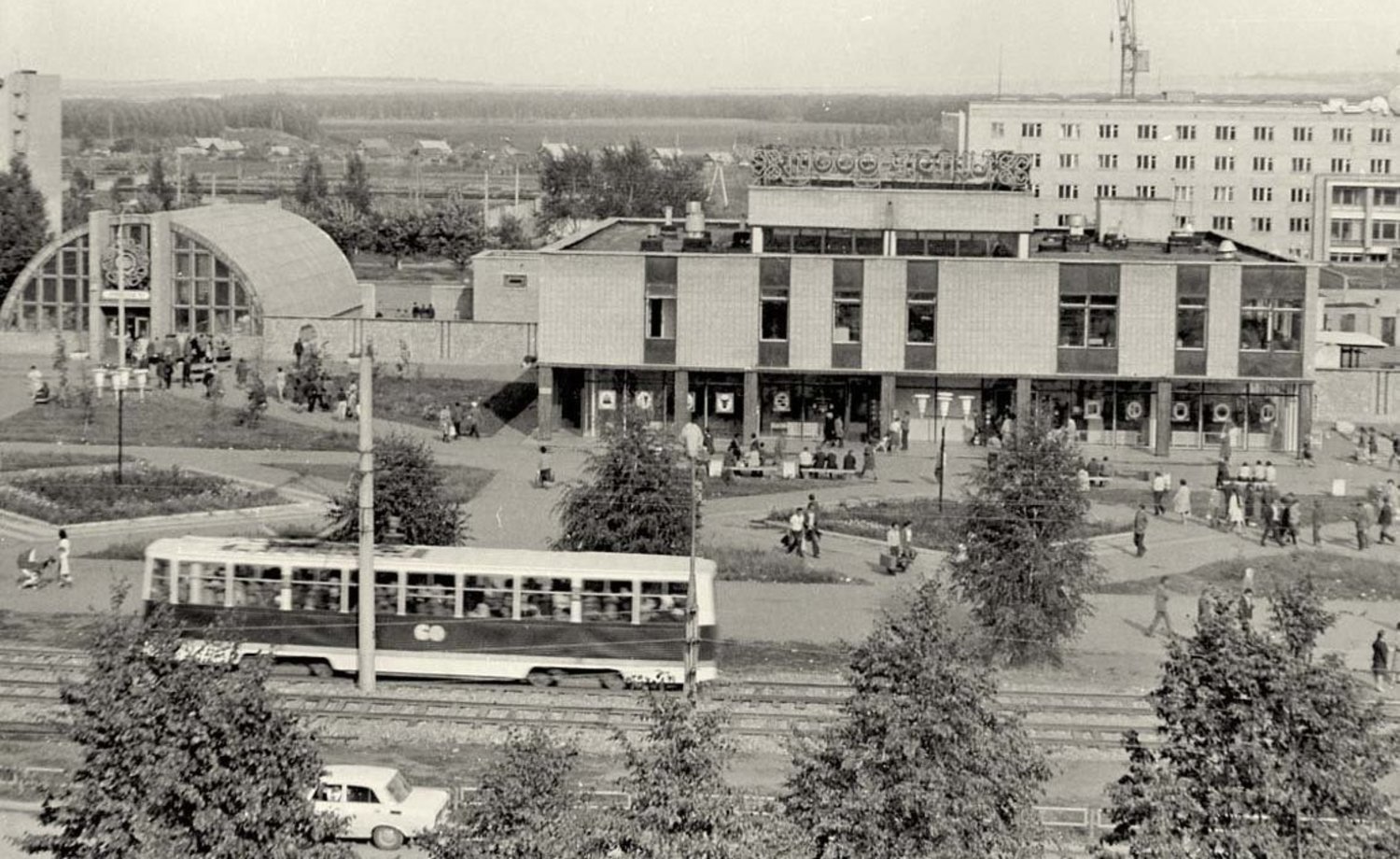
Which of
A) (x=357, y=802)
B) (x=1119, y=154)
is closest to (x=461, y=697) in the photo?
(x=357, y=802)

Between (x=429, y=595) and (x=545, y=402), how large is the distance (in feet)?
93.2

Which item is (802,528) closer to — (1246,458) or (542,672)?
(542,672)

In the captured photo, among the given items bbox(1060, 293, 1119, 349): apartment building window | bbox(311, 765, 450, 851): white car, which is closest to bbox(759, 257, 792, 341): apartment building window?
bbox(1060, 293, 1119, 349): apartment building window

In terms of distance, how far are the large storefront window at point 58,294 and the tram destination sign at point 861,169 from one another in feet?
83.6

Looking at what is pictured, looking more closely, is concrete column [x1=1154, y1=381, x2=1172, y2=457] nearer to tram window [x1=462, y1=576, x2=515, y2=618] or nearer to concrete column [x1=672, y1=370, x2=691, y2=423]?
concrete column [x1=672, y1=370, x2=691, y2=423]

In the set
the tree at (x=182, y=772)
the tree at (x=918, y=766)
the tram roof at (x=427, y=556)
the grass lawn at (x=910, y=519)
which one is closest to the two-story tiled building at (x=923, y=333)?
the grass lawn at (x=910, y=519)

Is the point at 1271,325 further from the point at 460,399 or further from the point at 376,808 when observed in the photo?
the point at 376,808

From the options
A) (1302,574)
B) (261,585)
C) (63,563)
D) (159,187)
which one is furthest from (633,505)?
(159,187)

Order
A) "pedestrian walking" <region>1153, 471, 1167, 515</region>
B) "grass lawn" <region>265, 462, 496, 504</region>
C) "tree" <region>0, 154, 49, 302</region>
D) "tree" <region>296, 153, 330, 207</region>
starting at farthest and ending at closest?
"tree" <region>296, 153, 330, 207</region> < "tree" <region>0, 154, 49, 302</region> < "pedestrian walking" <region>1153, 471, 1167, 515</region> < "grass lawn" <region>265, 462, 496, 504</region>

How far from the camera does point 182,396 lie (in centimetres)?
6694

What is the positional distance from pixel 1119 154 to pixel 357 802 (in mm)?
98071

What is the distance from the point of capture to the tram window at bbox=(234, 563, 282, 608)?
123ft

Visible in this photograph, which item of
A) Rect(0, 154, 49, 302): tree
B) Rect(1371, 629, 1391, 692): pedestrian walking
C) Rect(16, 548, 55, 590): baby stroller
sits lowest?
Rect(1371, 629, 1391, 692): pedestrian walking

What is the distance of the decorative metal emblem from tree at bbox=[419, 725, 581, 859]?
5629 centimetres
